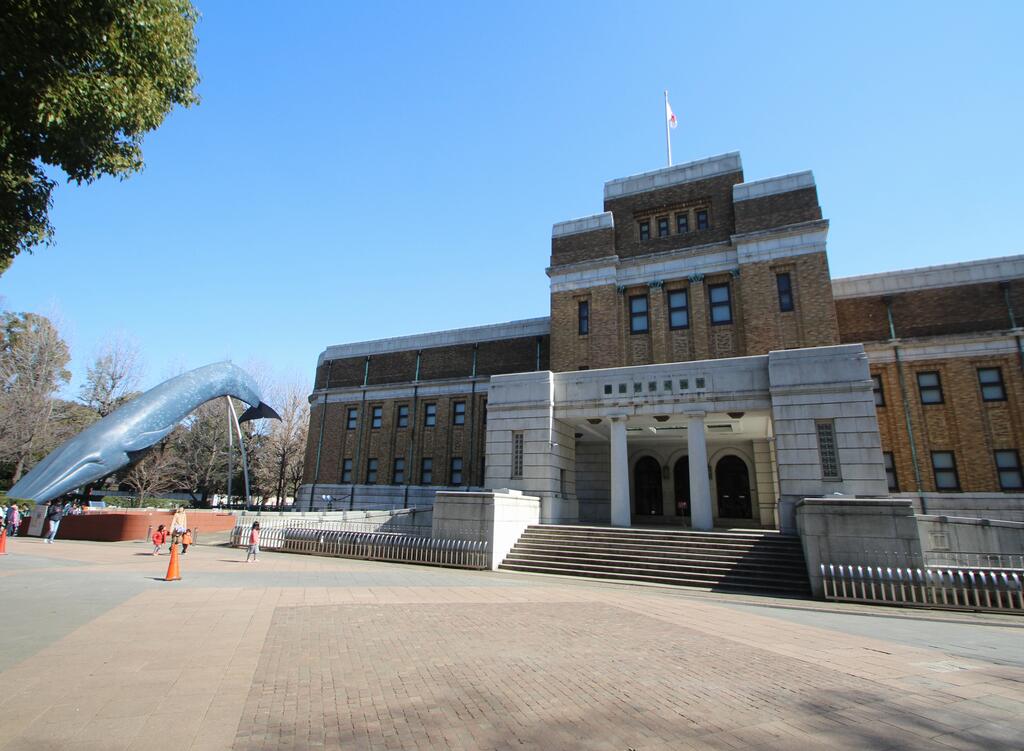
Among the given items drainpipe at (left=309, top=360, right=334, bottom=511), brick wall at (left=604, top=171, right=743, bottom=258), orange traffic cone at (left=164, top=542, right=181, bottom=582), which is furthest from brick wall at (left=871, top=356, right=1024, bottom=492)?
drainpipe at (left=309, top=360, right=334, bottom=511)

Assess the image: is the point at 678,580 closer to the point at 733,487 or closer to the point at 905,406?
the point at 733,487

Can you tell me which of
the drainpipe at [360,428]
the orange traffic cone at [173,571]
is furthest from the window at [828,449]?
the drainpipe at [360,428]

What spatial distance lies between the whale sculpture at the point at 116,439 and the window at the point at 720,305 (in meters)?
27.4

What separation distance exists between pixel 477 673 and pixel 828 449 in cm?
1648

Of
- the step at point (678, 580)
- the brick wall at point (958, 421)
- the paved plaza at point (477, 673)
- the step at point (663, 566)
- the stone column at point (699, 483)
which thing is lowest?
the step at point (678, 580)

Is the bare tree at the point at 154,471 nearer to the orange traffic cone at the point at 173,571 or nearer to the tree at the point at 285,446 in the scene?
the tree at the point at 285,446

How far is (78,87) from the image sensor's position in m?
6.87

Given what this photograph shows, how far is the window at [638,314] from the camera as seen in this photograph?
26.0 m

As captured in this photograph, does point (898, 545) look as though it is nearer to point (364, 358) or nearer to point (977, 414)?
point (977, 414)

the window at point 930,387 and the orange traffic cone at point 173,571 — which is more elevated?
the window at point 930,387

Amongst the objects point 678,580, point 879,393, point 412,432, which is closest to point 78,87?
point 678,580

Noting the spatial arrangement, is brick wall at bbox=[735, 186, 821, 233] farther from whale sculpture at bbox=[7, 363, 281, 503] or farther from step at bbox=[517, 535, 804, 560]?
whale sculpture at bbox=[7, 363, 281, 503]

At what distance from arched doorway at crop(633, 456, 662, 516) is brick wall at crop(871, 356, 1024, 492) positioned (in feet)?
33.1

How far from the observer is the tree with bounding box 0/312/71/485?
34.8m
